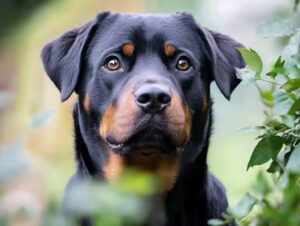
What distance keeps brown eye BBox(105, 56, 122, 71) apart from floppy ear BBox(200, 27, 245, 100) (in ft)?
1.53

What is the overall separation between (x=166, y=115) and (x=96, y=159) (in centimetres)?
61

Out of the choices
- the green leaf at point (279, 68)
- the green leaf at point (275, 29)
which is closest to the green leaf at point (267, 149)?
the green leaf at point (279, 68)

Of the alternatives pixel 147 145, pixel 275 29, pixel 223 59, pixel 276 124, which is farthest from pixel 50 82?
pixel 276 124

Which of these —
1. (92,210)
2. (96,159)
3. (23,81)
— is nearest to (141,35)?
(96,159)

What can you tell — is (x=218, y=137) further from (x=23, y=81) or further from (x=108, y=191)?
(x=108, y=191)

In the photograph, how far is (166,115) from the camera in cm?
385

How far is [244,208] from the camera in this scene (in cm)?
244

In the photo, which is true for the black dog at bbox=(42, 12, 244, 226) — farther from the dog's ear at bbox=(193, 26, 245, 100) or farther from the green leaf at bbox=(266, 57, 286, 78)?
the green leaf at bbox=(266, 57, 286, 78)

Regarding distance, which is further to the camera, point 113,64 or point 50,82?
point 50,82

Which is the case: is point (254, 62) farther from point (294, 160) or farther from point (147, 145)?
point (147, 145)

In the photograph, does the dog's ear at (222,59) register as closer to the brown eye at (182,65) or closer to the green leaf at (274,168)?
the brown eye at (182,65)

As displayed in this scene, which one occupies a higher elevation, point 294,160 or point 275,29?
point 275,29

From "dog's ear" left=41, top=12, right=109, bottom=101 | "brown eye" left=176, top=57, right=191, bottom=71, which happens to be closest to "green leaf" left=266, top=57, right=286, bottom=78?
"brown eye" left=176, top=57, right=191, bottom=71

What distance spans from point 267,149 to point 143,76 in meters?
1.25
